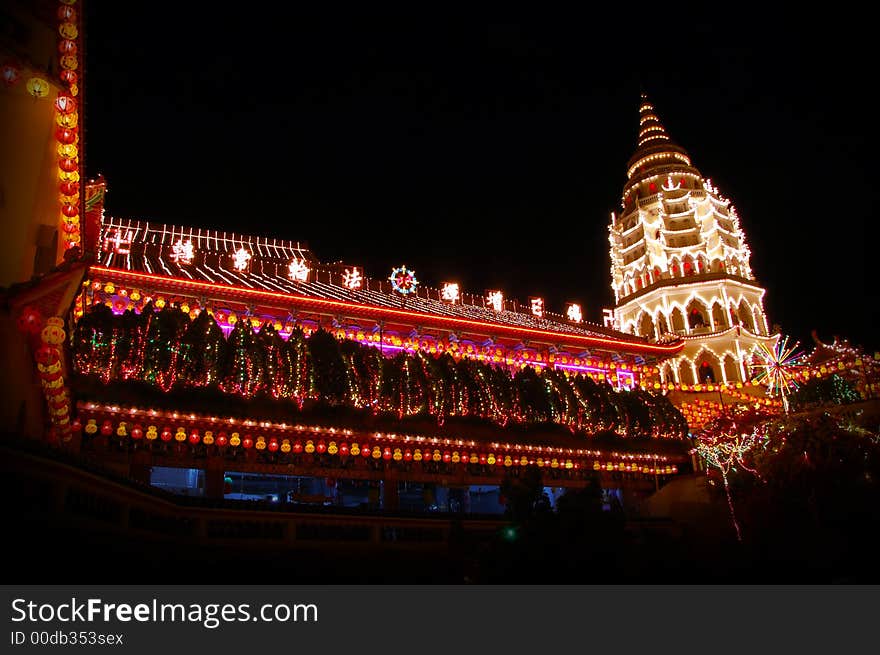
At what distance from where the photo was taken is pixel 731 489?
18391 mm

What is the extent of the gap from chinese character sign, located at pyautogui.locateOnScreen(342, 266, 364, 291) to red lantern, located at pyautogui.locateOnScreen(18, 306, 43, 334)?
14.2 m

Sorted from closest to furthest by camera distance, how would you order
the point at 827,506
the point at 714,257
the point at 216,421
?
the point at 827,506
the point at 216,421
the point at 714,257

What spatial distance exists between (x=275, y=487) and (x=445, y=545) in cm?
777

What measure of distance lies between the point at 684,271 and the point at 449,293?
18.6m

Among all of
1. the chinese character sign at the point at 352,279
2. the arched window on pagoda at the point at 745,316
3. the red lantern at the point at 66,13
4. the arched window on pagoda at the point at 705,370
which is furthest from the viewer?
the arched window on pagoda at the point at 745,316

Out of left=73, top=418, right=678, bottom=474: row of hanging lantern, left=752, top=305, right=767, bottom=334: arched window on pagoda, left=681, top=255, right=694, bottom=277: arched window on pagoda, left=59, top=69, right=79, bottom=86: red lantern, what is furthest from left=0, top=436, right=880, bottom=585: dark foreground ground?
left=681, top=255, right=694, bottom=277: arched window on pagoda

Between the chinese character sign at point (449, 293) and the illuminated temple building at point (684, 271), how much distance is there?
13641mm

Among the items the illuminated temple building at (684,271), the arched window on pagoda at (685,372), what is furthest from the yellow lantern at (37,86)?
the arched window on pagoda at (685,372)

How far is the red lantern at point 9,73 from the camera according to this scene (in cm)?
891

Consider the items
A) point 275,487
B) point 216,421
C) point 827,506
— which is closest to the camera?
point 827,506

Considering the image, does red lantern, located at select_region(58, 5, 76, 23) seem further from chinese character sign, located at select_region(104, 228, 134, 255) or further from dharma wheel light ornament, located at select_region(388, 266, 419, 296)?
dharma wheel light ornament, located at select_region(388, 266, 419, 296)

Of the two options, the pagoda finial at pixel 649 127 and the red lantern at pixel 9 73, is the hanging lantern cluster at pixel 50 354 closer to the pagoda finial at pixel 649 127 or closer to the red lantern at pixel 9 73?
the red lantern at pixel 9 73
